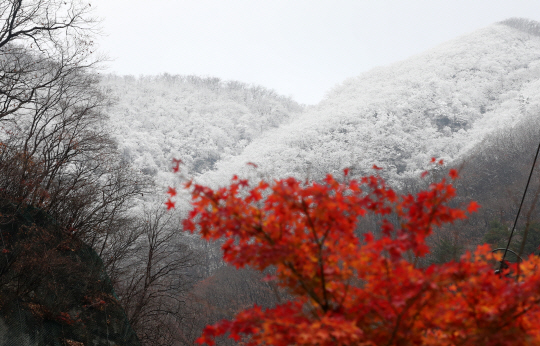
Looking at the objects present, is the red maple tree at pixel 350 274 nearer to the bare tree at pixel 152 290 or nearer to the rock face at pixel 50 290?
the rock face at pixel 50 290

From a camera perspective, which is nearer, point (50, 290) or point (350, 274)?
point (350, 274)

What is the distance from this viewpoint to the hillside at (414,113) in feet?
200

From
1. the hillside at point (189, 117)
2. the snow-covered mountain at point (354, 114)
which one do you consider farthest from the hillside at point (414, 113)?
the hillside at point (189, 117)

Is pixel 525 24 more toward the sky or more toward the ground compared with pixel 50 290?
more toward the sky

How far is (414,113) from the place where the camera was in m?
73.8

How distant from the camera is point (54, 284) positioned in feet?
23.7

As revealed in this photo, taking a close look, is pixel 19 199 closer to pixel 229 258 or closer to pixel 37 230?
pixel 37 230

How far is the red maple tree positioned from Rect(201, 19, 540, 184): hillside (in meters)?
46.0

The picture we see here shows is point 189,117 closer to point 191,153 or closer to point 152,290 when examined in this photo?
point 191,153

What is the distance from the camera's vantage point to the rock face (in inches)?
249

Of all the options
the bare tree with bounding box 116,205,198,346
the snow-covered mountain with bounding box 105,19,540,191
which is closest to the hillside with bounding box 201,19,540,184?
the snow-covered mountain with bounding box 105,19,540,191

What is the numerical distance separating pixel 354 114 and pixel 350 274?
2994 inches

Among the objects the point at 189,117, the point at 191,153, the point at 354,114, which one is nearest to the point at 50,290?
the point at 191,153

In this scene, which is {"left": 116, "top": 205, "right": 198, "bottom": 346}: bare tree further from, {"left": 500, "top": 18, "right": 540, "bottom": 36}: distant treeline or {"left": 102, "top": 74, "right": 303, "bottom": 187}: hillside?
{"left": 500, "top": 18, "right": 540, "bottom": 36}: distant treeline
